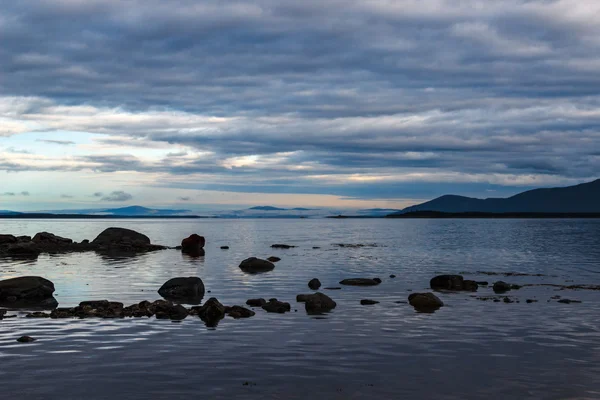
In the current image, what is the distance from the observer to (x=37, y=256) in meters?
71.9

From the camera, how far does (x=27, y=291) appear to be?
3456 cm

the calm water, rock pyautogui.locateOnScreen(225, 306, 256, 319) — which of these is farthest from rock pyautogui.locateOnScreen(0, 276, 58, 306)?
rock pyautogui.locateOnScreen(225, 306, 256, 319)

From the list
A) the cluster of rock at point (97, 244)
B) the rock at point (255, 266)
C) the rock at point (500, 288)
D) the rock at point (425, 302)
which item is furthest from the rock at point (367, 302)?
the cluster of rock at point (97, 244)

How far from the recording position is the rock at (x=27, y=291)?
3419 cm

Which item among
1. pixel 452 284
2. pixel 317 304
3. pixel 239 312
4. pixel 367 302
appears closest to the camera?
pixel 239 312

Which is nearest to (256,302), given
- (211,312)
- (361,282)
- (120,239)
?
(211,312)

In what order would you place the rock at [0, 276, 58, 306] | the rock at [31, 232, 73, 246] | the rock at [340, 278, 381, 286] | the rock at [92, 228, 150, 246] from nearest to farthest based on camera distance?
1. the rock at [0, 276, 58, 306]
2. the rock at [340, 278, 381, 286]
3. the rock at [92, 228, 150, 246]
4. the rock at [31, 232, 73, 246]

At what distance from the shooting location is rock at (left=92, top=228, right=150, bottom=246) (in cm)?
8538

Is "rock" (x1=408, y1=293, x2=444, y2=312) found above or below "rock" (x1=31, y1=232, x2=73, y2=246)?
below

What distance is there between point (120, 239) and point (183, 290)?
54.1 meters

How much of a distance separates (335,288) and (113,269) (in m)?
24.3

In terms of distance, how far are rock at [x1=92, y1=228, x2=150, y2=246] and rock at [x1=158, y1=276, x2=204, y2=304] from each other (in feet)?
162

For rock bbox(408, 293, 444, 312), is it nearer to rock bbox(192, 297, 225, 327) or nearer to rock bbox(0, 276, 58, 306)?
rock bbox(192, 297, 225, 327)

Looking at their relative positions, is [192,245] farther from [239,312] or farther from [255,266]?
[239,312]
